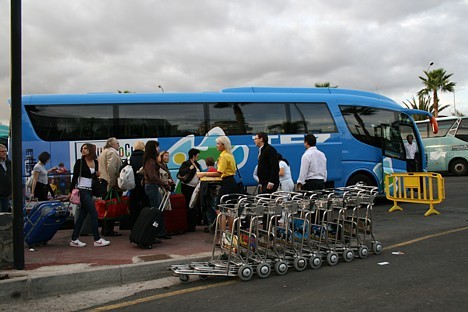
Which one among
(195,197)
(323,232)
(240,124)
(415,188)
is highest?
(240,124)

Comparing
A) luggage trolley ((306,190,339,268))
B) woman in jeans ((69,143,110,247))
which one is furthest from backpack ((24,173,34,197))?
luggage trolley ((306,190,339,268))

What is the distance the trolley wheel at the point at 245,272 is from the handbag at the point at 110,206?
346cm

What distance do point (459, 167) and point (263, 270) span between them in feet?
71.6

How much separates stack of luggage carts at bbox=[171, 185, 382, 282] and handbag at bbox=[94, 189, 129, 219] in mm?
2486

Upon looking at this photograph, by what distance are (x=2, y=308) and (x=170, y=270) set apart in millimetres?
1954

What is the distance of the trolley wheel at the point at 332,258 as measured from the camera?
19.7ft

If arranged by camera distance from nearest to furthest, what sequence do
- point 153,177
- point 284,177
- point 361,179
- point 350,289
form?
point 350,289 < point 153,177 < point 284,177 < point 361,179

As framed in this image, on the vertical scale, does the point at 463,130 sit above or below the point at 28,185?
above

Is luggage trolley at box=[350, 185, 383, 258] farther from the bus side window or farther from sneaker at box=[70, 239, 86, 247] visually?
the bus side window

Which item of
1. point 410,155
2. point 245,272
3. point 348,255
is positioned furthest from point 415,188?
point 245,272

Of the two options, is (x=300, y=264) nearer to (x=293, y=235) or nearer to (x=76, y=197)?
(x=293, y=235)

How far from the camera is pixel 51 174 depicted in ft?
32.4

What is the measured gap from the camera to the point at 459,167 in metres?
23.7

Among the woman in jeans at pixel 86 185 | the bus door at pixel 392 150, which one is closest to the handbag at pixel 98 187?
the woman in jeans at pixel 86 185
